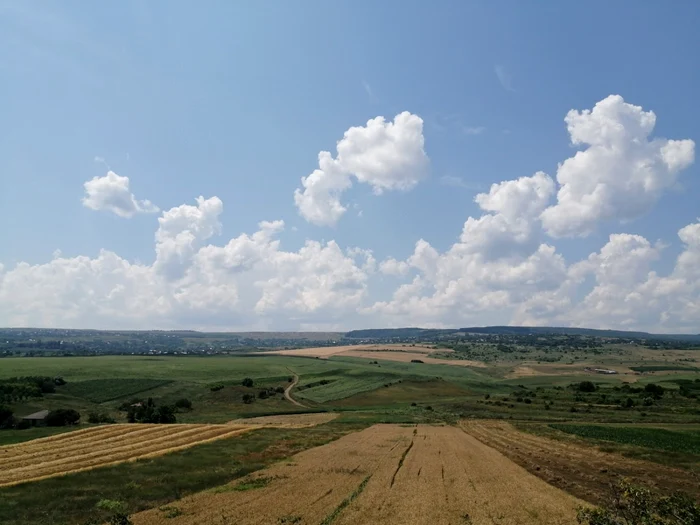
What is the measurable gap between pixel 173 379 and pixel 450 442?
4801 inches

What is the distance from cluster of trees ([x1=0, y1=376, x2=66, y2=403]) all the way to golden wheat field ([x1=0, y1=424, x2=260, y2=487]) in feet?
154

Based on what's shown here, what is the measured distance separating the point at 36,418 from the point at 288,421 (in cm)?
4020

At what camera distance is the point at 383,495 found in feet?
101

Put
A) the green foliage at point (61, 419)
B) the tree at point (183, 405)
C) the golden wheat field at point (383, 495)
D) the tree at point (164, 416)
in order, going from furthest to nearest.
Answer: the tree at point (183, 405), the tree at point (164, 416), the green foliage at point (61, 419), the golden wheat field at point (383, 495)

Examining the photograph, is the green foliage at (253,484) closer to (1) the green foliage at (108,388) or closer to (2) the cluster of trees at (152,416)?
(2) the cluster of trees at (152,416)

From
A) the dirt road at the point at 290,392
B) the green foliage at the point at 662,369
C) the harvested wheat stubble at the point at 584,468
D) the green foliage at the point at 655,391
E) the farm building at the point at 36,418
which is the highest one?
the harvested wheat stubble at the point at 584,468

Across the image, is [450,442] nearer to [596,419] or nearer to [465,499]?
[465,499]

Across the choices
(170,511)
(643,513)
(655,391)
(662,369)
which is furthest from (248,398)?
(662,369)

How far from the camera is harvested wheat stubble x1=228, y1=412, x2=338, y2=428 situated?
76562mm

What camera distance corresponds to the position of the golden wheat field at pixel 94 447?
3781 cm

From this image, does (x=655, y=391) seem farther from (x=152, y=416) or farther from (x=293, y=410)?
(x=152, y=416)


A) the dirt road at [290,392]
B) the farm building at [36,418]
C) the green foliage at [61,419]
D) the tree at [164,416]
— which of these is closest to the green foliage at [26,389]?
the farm building at [36,418]

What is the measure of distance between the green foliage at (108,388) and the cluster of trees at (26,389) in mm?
4319

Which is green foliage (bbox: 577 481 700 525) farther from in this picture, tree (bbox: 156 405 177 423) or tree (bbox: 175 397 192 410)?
tree (bbox: 175 397 192 410)
